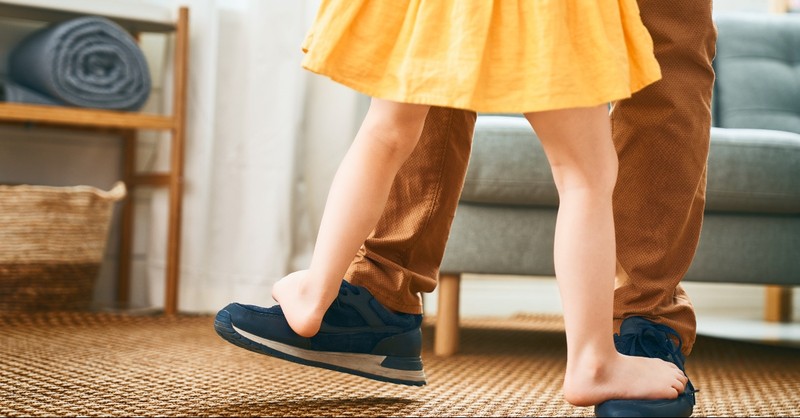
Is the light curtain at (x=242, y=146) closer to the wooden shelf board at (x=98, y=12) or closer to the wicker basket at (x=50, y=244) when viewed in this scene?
the wooden shelf board at (x=98, y=12)

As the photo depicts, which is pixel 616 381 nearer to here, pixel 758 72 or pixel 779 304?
pixel 758 72

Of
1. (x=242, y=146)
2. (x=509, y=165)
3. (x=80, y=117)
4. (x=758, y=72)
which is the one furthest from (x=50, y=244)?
(x=758, y=72)

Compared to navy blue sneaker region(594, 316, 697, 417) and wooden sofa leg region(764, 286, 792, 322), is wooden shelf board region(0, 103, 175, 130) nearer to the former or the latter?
navy blue sneaker region(594, 316, 697, 417)

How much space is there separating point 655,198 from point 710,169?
463 millimetres

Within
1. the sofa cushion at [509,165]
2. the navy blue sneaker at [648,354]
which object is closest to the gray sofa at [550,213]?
the sofa cushion at [509,165]

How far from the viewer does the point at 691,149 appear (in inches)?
33.0

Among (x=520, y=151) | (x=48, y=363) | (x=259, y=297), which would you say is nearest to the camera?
(x=48, y=363)

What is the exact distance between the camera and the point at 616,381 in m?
0.69

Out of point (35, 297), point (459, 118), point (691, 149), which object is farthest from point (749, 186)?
point (35, 297)

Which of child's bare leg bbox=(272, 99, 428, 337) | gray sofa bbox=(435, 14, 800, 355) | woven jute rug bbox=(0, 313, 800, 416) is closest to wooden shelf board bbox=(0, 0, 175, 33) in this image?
woven jute rug bbox=(0, 313, 800, 416)

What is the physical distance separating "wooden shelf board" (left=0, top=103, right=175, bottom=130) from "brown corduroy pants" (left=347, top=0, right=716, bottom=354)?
895 mm

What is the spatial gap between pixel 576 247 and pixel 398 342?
0.80 ft

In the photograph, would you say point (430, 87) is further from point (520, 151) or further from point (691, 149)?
point (520, 151)

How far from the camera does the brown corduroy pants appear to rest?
2.73 feet
